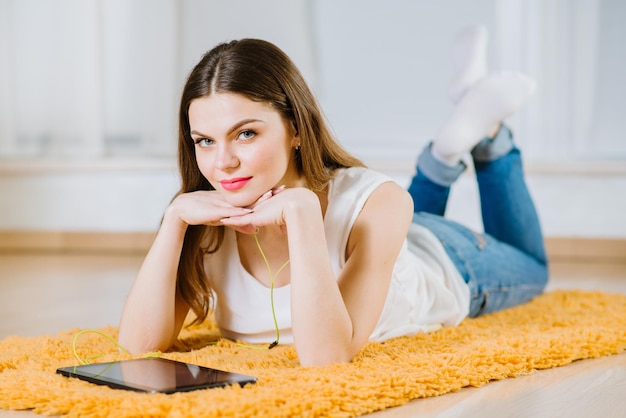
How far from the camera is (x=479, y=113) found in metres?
2.20

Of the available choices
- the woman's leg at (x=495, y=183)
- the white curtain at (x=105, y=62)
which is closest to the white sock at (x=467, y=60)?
the woman's leg at (x=495, y=183)

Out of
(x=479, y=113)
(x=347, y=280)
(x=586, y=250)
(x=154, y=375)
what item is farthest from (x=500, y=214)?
(x=586, y=250)

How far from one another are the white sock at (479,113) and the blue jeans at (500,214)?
45mm

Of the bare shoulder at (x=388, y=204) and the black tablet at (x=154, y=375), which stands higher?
the bare shoulder at (x=388, y=204)

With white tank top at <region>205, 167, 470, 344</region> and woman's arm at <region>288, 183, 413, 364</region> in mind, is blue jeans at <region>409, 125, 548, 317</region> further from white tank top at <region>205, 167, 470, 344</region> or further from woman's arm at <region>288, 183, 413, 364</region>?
woman's arm at <region>288, 183, 413, 364</region>

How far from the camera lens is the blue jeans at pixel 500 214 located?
2.12 meters

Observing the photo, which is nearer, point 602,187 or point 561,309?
point 561,309

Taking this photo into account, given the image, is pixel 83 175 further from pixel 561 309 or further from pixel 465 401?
pixel 465 401

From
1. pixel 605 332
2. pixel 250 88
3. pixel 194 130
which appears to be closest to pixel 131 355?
pixel 194 130

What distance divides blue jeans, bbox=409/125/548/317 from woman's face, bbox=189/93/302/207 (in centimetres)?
70

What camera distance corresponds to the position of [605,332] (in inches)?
69.5

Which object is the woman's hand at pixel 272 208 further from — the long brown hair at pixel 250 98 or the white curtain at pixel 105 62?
the white curtain at pixel 105 62

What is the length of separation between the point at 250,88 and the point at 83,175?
264 cm

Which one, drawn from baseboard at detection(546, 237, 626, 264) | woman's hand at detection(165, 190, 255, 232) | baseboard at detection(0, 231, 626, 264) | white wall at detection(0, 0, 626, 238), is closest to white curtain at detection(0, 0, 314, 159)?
white wall at detection(0, 0, 626, 238)
